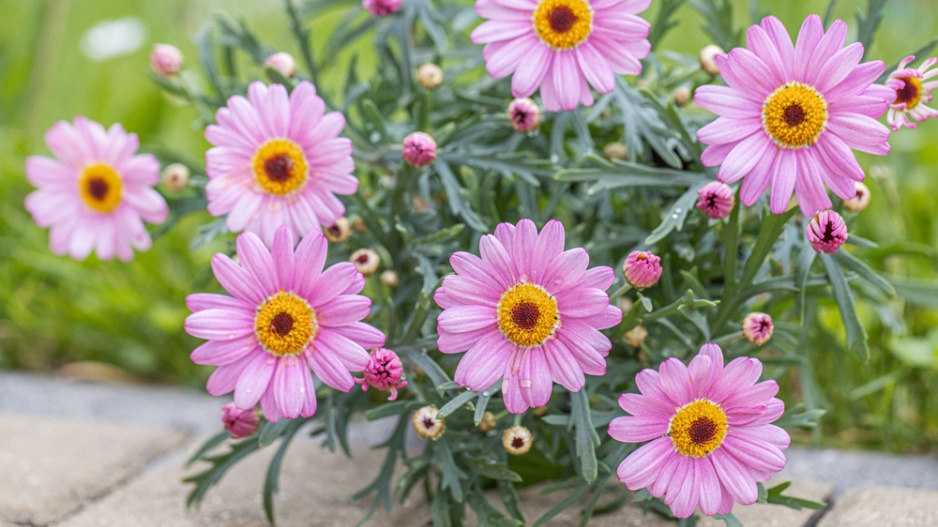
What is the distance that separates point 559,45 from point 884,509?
676mm

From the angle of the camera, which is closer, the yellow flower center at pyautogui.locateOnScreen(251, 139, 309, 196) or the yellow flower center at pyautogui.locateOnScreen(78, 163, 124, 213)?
the yellow flower center at pyautogui.locateOnScreen(251, 139, 309, 196)

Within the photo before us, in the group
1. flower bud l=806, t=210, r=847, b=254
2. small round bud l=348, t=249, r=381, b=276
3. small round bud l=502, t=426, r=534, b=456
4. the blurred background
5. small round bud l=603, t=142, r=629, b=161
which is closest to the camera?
flower bud l=806, t=210, r=847, b=254

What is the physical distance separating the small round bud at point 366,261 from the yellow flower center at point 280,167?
0.40 ft

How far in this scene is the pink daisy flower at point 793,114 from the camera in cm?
80

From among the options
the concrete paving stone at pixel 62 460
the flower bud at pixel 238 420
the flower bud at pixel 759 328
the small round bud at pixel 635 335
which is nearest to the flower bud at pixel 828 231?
the flower bud at pixel 759 328

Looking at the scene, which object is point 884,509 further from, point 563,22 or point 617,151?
point 563,22

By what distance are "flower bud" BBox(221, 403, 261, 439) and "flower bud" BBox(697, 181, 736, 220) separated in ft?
1.73

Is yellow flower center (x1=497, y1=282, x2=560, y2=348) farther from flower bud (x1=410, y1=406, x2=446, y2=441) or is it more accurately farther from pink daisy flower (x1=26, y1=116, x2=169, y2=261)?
pink daisy flower (x1=26, y1=116, x2=169, y2=261)

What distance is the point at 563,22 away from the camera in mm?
916

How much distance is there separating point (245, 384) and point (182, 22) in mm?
2134

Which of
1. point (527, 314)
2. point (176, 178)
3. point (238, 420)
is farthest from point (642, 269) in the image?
point (176, 178)

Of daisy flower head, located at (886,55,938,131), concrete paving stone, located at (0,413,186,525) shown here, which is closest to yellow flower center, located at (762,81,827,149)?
daisy flower head, located at (886,55,938,131)

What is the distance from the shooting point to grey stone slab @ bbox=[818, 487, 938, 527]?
1.01 m

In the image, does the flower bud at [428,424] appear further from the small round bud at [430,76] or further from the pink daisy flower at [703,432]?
the small round bud at [430,76]
